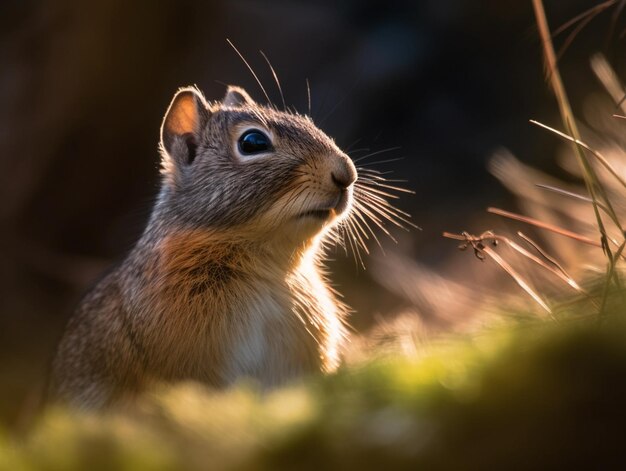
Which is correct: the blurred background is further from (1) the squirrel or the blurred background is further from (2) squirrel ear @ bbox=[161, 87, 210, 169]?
(1) the squirrel

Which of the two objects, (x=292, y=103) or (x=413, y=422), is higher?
(x=292, y=103)

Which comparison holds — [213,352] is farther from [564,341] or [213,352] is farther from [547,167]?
[547,167]

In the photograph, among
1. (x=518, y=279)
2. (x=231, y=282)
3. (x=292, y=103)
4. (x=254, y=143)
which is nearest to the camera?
(x=518, y=279)

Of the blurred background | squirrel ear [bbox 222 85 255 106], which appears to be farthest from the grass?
the blurred background

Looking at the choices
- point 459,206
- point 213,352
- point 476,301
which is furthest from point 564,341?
point 459,206

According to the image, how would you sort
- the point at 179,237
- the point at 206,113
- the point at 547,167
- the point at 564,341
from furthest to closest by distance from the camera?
1. the point at 547,167
2. the point at 206,113
3. the point at 179,237
4. the point at 564,341

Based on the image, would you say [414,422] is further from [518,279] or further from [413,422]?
[518,279]

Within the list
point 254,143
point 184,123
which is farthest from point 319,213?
point 184,123

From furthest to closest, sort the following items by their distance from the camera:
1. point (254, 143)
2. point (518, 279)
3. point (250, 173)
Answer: point (254, 143), point (250, 173), point (518, 279)
